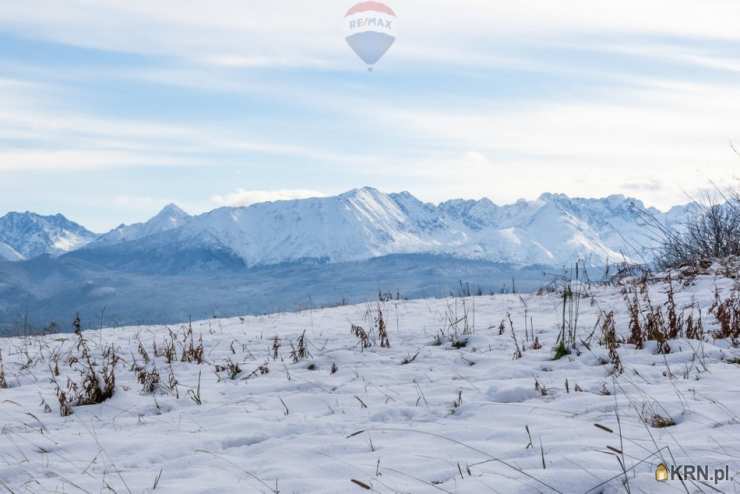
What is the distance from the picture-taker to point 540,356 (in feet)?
22.3

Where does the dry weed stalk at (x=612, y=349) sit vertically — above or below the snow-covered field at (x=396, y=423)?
above

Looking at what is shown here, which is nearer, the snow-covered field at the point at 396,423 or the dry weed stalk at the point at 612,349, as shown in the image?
the snow-covered field at the point at 396,423

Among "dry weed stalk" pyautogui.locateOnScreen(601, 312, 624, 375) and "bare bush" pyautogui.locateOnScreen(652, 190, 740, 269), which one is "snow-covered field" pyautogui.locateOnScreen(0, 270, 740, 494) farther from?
"bare bush" pyautogui.locateOnScreen(652, 190, 740, 269)

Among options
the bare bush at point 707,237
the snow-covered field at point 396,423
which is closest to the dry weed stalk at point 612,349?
the snow-covered field at point 396,423

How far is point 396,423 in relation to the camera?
15.4 ft

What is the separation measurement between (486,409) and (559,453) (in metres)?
1.27

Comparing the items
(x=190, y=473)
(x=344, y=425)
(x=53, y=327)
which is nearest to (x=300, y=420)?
(x=344, y=425)

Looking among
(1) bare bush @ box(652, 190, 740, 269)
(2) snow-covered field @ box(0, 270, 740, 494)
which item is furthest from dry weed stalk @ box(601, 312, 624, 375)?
(1) bare bush @ box(652, 190, 740, 269)

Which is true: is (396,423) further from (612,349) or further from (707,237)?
(707,237)

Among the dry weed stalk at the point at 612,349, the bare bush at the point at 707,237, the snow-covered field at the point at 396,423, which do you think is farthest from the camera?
the bare bush at the point at 707,237

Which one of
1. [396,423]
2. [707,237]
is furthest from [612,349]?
[707,237]

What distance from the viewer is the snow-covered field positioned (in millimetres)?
3328

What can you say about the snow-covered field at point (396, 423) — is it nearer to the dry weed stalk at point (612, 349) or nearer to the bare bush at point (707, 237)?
the dry weed stalk at point (612, 349)

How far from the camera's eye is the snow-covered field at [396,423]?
3328 mm
